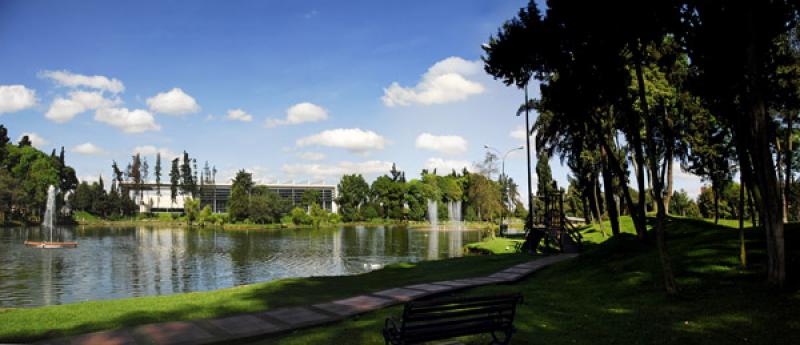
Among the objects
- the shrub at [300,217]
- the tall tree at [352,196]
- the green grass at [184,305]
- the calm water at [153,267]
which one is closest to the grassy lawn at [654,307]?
the green grass at [184,305]

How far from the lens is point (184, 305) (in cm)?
1298

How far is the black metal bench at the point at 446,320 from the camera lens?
6.64 m

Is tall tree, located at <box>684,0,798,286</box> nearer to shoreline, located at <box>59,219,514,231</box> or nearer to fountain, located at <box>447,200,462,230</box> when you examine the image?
shoreline, located at <box>59,219,514,231</box>

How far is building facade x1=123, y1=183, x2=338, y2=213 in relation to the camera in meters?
A: 151

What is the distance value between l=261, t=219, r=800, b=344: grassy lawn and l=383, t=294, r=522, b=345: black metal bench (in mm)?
1117

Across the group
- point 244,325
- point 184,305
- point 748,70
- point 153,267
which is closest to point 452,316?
point 244,325

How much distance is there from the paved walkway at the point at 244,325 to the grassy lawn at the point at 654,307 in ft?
1.46

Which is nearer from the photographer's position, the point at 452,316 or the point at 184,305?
the point at 452,316

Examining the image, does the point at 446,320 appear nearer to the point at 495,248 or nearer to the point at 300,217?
the point at 495,248

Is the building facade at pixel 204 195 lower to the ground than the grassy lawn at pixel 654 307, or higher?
higher

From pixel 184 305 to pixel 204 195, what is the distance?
149976 mm

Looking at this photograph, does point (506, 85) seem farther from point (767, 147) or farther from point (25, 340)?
point (25, 340)

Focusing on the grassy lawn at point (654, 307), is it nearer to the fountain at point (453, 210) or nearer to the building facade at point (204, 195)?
the fountain at point (453, 210)

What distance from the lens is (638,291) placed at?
11.9 m
